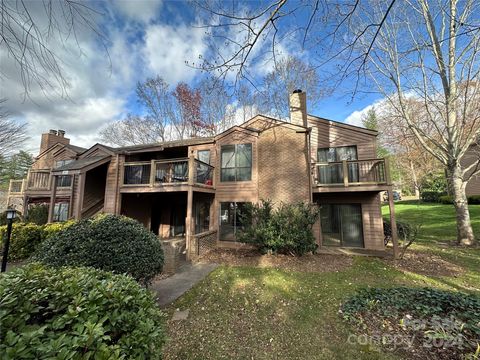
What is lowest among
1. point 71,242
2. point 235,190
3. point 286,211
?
point 71,242

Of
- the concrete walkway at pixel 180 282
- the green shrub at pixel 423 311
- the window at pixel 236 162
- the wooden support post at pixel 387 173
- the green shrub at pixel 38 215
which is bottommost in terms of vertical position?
the concrete walkway at pixel 180 282

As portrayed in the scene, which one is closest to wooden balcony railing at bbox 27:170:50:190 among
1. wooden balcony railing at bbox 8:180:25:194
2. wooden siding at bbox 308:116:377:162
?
wooden balcony railing at bbox 8:180:25:194

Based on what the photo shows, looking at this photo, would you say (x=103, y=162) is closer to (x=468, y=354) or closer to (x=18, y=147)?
(x=18, y=147)

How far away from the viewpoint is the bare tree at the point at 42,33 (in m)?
1.91

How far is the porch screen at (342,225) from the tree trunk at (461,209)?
16.3 feet

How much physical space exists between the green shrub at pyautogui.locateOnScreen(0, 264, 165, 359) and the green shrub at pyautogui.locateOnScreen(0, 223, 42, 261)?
10609 millimetres

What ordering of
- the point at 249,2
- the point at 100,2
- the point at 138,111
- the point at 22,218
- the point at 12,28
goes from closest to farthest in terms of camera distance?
the point at 12,28
the point at 100,2
the point at 249,2
the point at 22,218
the point at 138,111

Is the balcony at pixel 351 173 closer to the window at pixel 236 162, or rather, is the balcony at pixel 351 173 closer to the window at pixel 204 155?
the window at pixel 236 162

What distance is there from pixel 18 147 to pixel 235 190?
52.9 ft

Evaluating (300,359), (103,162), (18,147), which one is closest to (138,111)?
(18,147)

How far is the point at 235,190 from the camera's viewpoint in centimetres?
1232

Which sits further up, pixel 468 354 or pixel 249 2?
pixel 249 2

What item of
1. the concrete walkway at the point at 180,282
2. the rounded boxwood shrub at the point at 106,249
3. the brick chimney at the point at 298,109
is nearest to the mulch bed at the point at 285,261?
the concrete walkway at the point at 180,282

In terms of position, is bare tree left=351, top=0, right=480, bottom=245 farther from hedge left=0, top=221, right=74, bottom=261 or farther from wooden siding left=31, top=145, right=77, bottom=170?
wooden siding left=31, top=145, right=77, bottom=170
